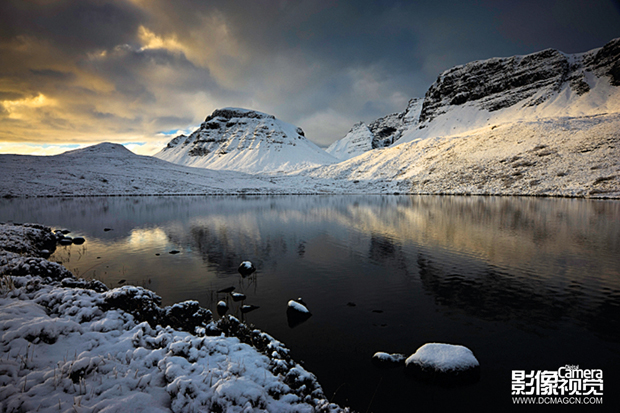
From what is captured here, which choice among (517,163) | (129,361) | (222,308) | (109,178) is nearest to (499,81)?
(517,163)

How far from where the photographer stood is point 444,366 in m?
6.86

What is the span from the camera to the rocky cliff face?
11811 centimetres

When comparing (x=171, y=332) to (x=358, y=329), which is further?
(x=358, y=329)

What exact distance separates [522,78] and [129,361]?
616 feet

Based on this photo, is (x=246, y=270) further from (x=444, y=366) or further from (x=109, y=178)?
(x=109, y=178)

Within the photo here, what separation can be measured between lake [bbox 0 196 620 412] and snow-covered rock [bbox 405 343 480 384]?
0.22 meters

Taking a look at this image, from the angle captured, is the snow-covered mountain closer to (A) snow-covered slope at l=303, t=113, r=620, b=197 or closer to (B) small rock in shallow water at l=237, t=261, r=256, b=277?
(A) snow-covered slope at l=303, t=113, r=620, b=197

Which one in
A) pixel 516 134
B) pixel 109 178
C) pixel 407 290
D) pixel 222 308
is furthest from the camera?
pixel 109 178

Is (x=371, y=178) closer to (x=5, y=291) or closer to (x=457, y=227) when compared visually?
(x=457, y=227)

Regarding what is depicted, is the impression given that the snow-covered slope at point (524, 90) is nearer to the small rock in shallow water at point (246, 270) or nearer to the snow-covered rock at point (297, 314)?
the small rock in shallow water at point (246, 270)

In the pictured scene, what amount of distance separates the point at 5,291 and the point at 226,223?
82.7ft

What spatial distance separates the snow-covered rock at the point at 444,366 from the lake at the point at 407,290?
8.6 inches

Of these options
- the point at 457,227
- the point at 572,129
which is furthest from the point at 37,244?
the point at 572,129

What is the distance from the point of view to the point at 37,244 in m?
19.3
